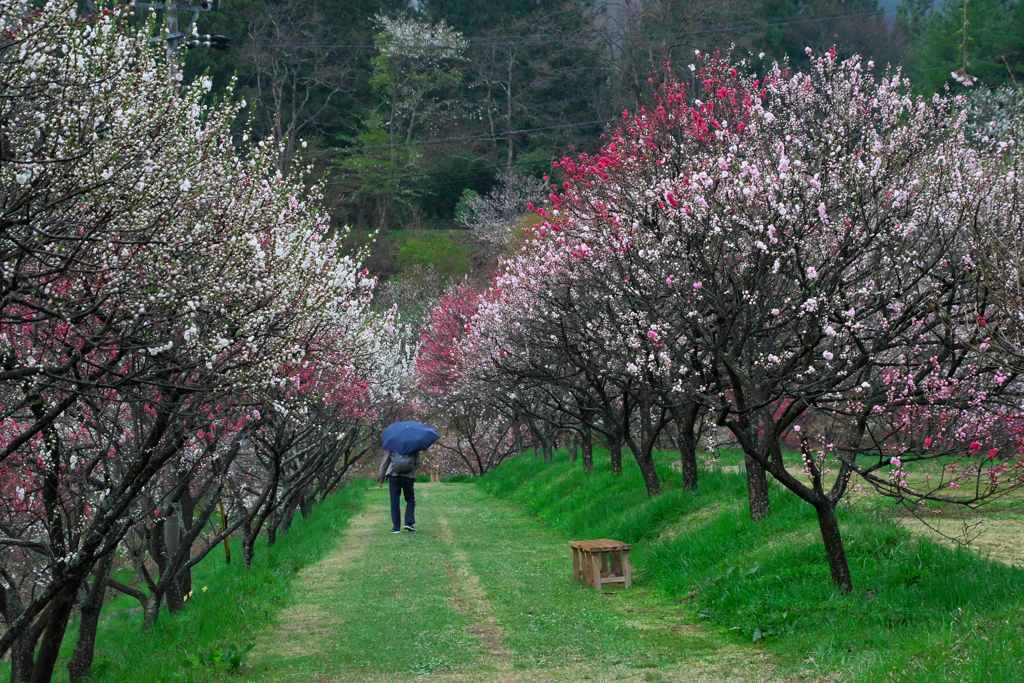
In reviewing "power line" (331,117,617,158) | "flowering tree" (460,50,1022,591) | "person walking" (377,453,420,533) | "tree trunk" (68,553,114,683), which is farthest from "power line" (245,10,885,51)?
"tree trunk" (68,553,114,683)

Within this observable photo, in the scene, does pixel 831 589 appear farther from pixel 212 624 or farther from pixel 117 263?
pixel 117 263

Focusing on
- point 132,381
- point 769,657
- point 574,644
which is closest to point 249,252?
point 132,381

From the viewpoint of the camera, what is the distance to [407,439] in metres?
22.0

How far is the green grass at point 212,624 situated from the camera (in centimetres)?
1107

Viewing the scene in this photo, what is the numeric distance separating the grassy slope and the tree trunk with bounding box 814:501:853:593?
13 centimetres

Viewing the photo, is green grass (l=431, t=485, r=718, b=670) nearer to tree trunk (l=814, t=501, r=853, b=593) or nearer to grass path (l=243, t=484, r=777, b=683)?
grass path (l=243, t=484, r=777, b=683)

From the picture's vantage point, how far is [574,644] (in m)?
10.9

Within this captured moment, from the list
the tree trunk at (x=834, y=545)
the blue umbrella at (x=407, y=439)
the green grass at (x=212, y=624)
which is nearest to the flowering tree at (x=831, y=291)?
the tree trunk at (x=834, y=545)

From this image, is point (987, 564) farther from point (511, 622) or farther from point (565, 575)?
point (565, 575)

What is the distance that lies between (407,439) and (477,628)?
10161 millimetres

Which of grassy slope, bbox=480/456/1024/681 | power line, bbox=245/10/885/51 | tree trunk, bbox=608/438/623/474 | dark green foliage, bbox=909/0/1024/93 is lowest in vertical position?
grassy slope, bbox=480/456/1024/681

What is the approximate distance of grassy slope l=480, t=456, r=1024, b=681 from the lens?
27.2ft

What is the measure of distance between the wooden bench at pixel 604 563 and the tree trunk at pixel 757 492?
1.71 meters

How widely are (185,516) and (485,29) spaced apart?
5896 centimetres
